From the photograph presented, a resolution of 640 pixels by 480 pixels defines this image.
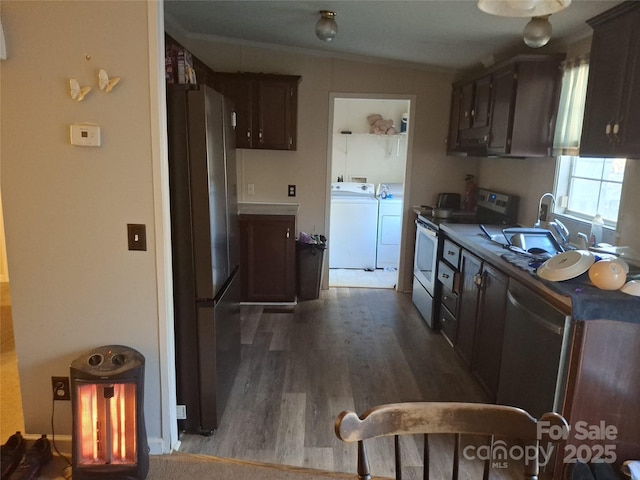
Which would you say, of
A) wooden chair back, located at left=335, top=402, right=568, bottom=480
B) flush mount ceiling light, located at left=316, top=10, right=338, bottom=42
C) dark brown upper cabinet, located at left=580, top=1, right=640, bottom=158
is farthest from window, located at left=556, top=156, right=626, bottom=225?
wooden chair back, located at left=335, top=402, right=568, bottom=480

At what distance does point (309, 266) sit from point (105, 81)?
9.48ft

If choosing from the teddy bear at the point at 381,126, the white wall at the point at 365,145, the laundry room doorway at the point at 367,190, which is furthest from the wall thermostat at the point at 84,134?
the teddy bear at the point at 381,126

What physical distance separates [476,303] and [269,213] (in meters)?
2.12

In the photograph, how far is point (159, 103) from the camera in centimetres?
190

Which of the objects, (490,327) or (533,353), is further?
(490,327)

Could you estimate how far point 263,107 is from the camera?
4.26 meters

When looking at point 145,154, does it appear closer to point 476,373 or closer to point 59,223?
point 59,223

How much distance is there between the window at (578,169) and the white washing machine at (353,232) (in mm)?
2792

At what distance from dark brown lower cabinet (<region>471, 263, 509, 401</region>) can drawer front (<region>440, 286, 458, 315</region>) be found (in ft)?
1.43

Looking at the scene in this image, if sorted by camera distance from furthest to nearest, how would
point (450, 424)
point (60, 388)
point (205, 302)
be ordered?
1. point (205, 302)
2. point (60, 388)
3. point (450, 424)

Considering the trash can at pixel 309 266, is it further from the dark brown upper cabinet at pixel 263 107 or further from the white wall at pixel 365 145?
the white wall at pixel 365 145

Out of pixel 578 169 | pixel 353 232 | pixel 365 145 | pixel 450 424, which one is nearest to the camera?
pixel 450 424

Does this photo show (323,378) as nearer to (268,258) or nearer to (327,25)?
(268,258)

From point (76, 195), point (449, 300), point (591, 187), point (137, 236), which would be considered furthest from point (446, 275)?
point (76, 195)
